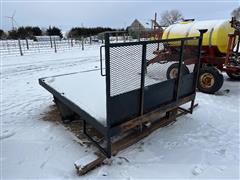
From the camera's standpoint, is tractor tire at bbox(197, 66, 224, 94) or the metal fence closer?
tractor tire at bbox(197, 66, 224, 94)

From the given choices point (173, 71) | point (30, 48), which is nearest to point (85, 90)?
point (173, 71)

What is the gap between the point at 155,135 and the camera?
2.97 m

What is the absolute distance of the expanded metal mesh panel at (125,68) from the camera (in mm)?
1989

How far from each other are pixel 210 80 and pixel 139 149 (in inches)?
Result: 117

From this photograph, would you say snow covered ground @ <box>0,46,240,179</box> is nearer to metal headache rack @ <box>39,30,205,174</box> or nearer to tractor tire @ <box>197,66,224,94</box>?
metal headache rack @ <box>39,30,205,174</box>

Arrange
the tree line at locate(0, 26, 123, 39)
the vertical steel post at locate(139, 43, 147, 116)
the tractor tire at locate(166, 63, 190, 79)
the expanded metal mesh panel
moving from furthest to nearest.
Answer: the tree line at locate(0, 26, 123, 39), the tractor tire at locate(166, 63, 190, 79), the vertical steel post at locate(139, 43, 147, 116), the expanded metal mesh panel

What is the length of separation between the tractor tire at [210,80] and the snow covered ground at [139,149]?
0.75 meters

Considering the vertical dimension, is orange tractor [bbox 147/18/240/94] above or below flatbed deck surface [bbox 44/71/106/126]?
above

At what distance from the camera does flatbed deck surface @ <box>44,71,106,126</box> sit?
2490mm

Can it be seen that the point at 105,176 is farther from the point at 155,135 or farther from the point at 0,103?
the point at 0,103

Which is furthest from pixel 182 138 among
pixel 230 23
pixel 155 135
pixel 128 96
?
pixel 230 23

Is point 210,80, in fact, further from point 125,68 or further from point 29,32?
point 29,32

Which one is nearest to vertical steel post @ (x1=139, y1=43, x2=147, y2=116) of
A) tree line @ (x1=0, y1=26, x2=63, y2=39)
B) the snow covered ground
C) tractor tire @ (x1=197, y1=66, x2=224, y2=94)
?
the snow covered ground

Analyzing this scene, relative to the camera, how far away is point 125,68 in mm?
2150
